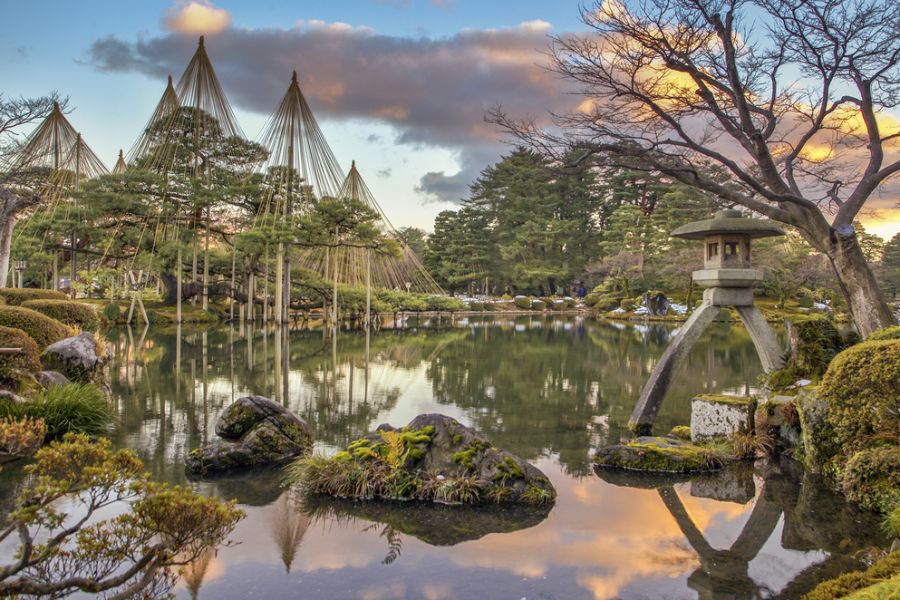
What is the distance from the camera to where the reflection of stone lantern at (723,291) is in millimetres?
7965

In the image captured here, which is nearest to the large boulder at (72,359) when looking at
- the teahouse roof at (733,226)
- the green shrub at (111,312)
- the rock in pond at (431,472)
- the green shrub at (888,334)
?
the rock in pond at (431,472)

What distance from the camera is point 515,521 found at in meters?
5.27

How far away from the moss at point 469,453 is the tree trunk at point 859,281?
229 inches

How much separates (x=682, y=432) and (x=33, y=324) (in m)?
10.5

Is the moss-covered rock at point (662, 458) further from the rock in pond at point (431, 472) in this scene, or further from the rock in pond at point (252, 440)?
the rock in pond at point (252, 440)

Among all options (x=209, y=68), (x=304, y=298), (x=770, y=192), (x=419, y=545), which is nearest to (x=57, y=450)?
(x=419, y=545)

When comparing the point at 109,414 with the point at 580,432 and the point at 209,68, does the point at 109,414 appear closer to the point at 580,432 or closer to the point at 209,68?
the point at 580,432

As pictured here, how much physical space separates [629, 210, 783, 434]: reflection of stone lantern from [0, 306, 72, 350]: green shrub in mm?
9630

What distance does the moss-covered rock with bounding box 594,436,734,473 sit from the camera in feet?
22.1

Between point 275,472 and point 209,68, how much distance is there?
25.8 m

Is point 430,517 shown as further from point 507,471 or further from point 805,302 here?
point 805,302

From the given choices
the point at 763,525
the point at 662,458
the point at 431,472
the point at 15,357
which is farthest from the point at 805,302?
the point at 15,357

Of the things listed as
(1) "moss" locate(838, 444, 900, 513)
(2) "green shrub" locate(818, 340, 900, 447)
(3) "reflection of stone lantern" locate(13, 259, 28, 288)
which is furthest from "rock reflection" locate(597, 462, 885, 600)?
(3) "reflection of stone lantern" locate(13, 259, 28, 288)

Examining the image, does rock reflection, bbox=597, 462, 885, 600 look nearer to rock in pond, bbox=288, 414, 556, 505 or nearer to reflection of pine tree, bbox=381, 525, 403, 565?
rock in pond, bbox=288, 414, 556, 505
